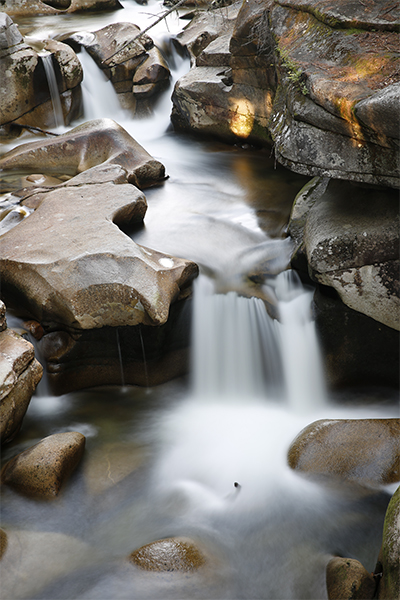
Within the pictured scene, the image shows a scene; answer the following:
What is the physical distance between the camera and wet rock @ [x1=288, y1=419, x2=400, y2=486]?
3727mm

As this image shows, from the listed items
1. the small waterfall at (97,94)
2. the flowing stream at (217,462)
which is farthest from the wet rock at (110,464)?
the small waterfall at (97,94)

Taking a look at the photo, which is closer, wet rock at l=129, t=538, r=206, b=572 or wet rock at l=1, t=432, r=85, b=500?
wet rock at l=129, t=538, r=206, b=572

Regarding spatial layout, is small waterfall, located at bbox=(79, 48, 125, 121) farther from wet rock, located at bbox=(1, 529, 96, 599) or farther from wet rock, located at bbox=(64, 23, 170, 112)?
wet rock, located at bbox=(1, 529, 96, 599)

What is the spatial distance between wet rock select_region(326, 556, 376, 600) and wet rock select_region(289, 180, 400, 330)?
7.85 ft

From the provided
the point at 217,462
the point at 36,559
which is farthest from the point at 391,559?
the point at 36,559

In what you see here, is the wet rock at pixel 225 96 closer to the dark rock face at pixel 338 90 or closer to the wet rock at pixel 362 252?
the dark rock face at pixel 338 90

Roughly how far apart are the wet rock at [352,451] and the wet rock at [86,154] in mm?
5105

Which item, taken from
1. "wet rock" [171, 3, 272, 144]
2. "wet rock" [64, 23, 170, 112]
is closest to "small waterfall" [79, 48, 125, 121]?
"wet rock" [64, 23, 170, 112]

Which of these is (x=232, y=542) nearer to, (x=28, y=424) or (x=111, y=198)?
(x=28, y=424)

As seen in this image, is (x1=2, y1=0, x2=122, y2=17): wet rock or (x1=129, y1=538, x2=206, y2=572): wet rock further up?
(x1=2, y1=0, x2=122, y2=17): wet rock

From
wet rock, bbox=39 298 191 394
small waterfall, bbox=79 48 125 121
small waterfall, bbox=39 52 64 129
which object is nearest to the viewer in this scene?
wet rock, bbox=39 298 191 394

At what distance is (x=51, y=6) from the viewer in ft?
47.0

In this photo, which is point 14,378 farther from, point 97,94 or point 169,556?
point 97,94

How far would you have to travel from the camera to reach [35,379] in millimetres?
4027
